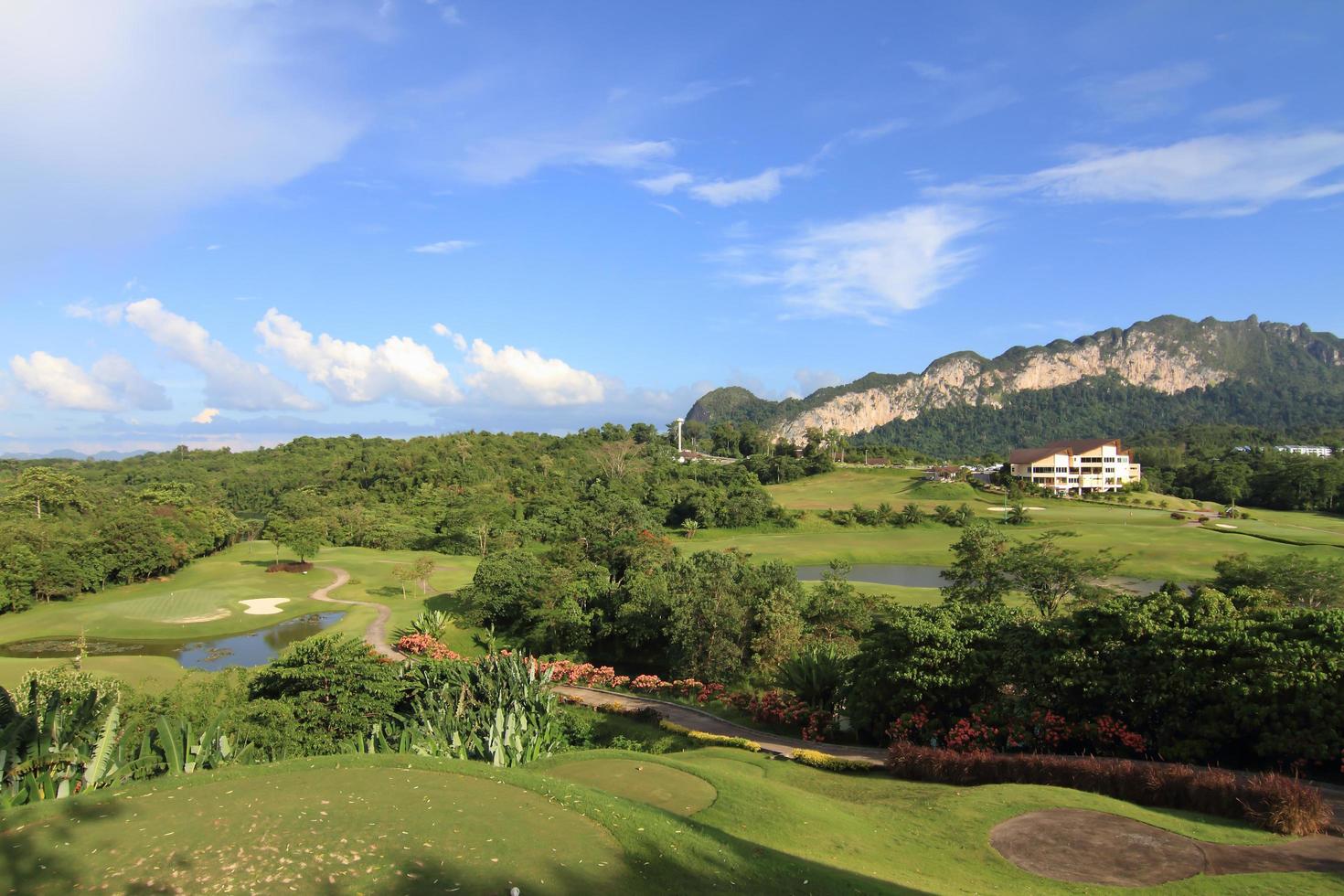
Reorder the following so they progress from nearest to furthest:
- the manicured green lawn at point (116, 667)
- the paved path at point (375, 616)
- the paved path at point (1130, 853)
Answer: the paved path at point (1130, 853) < the manicured green lawn at point (116, 667) < the paved path at point (375, 616)

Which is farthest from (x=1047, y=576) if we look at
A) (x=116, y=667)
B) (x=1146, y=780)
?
(x=116, y=667)

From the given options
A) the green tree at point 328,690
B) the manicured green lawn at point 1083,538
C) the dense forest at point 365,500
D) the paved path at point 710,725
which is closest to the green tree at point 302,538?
the dense forest at point 365,500

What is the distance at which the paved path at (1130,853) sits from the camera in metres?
9.30

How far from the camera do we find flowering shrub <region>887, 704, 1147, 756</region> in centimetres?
1510

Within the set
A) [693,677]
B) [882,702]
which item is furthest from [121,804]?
[693,677]

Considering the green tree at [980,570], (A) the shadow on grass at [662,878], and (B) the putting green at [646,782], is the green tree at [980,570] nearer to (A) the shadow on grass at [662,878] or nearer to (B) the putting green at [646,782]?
(B) the putting green at [646,782]

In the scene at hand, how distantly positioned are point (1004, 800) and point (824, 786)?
11.2 feet

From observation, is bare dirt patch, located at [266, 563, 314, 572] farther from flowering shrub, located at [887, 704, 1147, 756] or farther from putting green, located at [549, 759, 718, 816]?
flowering shrub, located at [887, 704, 1147, 756]

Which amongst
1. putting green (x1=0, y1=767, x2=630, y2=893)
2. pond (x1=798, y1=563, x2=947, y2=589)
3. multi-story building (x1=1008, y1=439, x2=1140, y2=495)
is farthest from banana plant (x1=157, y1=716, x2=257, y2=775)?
multi-story building (x1=1008, y1=439, x2=1140, y2=495)

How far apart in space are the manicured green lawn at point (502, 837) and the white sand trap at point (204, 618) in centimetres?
3791

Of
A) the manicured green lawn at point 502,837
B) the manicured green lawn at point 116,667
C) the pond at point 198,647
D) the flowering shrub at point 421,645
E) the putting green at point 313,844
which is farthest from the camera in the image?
the pond at point 198,647

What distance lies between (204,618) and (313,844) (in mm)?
42370

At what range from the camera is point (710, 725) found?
21.8 meters

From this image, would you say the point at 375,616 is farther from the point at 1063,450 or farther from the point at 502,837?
the point at 1063,450
